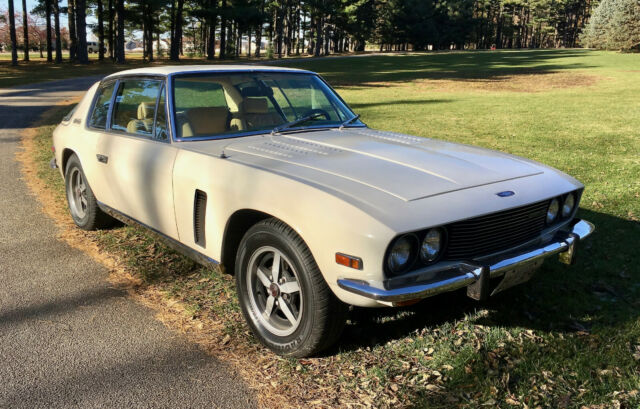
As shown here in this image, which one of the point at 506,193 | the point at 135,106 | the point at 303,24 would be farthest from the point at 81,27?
the point at 303,24

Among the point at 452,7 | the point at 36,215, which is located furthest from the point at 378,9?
the point at 36,215

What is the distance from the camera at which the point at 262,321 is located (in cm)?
315

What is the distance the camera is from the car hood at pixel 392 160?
2.88 metres

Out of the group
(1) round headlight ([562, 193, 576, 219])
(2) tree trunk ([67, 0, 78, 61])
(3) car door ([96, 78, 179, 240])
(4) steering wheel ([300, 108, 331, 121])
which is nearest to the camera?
(1) round headlight ([562, 193, 576, 219])

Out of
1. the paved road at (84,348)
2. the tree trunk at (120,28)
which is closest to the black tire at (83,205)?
the paved road at (84,348)

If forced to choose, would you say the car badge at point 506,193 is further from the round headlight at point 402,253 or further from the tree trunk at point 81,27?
the tree trunk at point 81,27

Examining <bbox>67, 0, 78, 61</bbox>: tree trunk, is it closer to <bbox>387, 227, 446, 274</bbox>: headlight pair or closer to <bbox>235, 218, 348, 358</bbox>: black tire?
<bbox>235, 218, 348, 358</bbox>: black tire

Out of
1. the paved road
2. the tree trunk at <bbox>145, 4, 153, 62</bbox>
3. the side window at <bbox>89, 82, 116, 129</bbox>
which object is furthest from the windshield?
the tree trunk at <bbox>145, 4, 153, 62</bbox>

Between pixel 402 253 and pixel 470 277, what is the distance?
380 mm

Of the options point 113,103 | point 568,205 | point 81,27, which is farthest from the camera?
point 81,27

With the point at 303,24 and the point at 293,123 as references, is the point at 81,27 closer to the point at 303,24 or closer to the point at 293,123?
the point at 293,123

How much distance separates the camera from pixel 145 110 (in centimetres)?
410

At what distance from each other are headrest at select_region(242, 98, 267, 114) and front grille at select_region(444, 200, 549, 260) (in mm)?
1958

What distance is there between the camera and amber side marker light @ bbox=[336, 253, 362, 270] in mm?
2488
